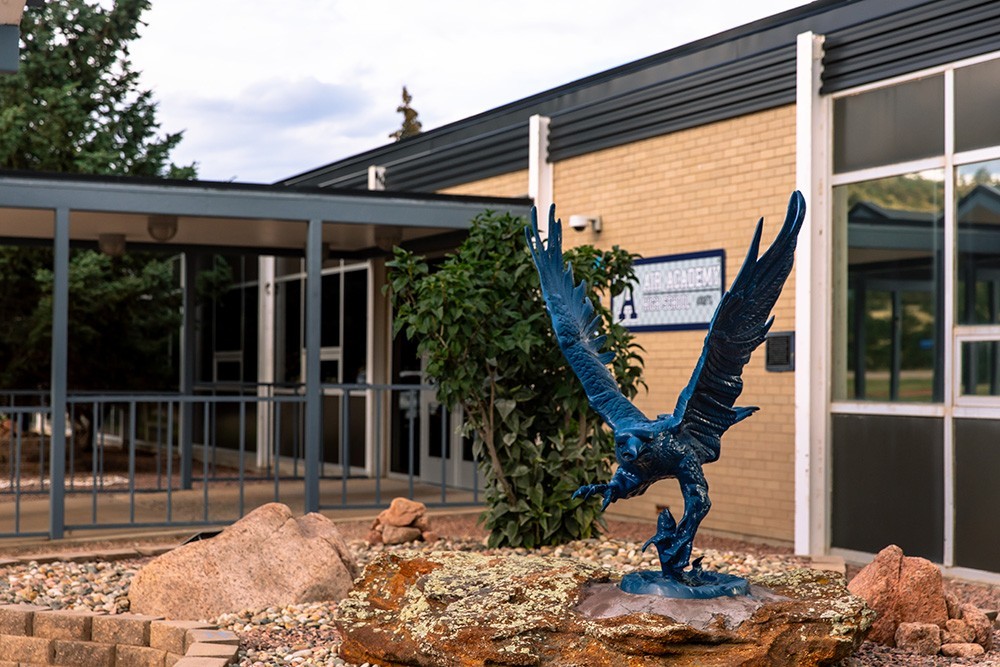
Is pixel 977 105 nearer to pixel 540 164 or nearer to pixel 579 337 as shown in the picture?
pixel 579 337

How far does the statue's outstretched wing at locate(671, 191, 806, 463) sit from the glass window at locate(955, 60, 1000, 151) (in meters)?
3.24

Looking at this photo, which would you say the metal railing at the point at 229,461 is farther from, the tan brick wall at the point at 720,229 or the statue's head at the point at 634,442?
the statue's head at the point at 634,442

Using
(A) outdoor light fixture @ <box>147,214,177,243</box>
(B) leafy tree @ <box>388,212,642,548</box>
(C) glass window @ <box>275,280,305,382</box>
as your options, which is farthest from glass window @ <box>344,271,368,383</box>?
(B) leafy tree @ <box>388,212,642,548</box>

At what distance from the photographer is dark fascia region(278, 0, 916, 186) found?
818 cm

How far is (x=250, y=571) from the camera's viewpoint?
616cm

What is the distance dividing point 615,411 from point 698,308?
457cm

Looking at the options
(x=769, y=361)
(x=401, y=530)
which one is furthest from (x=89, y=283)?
(x=769, y=361)

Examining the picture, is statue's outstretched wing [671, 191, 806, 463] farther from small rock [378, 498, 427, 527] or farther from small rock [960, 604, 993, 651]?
small rock [378, 498, 427, 527]

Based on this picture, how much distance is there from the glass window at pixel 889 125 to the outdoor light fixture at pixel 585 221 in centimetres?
252

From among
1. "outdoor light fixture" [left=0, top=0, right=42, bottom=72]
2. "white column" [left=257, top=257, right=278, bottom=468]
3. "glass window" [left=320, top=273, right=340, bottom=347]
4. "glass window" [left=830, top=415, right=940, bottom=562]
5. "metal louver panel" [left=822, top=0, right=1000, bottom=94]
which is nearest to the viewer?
"outdoor light fixture" [left=0, top=0, right=42, bottom=72]

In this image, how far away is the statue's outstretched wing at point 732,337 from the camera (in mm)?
4543

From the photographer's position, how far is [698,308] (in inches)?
366

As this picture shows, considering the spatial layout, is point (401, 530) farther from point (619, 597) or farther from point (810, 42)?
point (810, 42)

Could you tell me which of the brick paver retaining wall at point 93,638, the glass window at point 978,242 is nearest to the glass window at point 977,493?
the glass window at point 978,242
